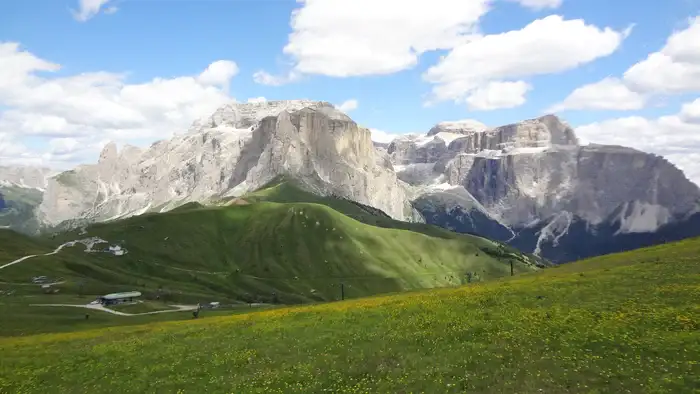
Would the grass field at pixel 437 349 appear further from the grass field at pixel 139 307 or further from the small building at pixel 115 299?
the small building at pixel 115 299

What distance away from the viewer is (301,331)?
56594 mm

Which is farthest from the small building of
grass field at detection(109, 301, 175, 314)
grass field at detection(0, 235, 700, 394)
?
grass field at detection(0, 235, 700, 394)

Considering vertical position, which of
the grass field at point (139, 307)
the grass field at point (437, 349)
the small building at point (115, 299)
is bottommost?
the grass field at point (139, 307)

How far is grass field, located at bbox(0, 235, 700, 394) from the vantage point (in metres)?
35.9

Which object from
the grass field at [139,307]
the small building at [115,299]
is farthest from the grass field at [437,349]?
the small building at [115,299]

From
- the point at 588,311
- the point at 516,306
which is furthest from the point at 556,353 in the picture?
the point at 516,306

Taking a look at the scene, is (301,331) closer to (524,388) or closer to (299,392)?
(299,392)

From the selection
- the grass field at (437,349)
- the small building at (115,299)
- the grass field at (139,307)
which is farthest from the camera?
the small building at (115,299)

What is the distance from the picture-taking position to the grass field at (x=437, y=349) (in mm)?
35938

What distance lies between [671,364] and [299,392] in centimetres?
2495

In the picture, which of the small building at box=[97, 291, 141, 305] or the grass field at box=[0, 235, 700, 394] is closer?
the grass field at box=[0, 235, 700, 394]

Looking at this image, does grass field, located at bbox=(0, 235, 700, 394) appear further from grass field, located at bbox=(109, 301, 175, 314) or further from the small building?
the small building

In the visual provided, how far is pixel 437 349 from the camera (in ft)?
142

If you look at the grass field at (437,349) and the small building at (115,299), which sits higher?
the grass field at (437,349)
